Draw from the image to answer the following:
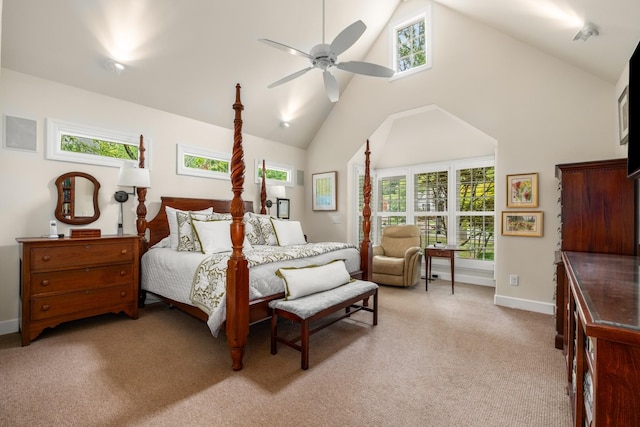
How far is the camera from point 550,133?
3.53 m

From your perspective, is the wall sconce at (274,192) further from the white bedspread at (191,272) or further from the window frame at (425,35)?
the window frame at (425,35)

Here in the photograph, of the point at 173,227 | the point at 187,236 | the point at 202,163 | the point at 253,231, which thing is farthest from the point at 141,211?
the point at 253,231

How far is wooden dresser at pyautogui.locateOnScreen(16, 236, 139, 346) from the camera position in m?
2.63

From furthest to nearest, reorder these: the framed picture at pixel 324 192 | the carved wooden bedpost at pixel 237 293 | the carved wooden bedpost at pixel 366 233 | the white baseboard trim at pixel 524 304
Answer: the framed picture at pixel 324 192 → the carved wooden bedpost at pixel 366 233 → the white baseboard trim at pixel 524 304 → the carved wooden bedpost at pixel 237 293

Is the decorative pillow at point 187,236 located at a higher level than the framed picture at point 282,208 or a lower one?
lower

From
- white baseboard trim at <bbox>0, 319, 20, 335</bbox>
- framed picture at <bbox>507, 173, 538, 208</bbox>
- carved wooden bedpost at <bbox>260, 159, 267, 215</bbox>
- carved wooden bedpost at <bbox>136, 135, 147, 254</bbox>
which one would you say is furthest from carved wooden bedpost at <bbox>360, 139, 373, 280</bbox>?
white baseboard trim at <bbox>0, 319, 20, 335</bbox>

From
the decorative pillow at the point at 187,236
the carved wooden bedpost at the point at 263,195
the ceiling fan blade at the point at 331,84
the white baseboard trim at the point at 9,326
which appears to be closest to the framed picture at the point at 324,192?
the carved wooden bedpost at the point at 263,195

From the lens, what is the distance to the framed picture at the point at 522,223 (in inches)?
142

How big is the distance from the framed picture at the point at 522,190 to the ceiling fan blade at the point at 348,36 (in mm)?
2660

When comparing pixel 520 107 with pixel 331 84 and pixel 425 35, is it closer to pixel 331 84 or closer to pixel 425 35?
pixel 425 35

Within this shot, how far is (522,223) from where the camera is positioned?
12.2 ft

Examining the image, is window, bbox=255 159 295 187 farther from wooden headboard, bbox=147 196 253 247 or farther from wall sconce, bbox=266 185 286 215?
wooden headboard, bbox=147 196 253 247

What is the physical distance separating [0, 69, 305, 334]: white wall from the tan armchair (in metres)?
2.92

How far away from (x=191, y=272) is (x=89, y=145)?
2145 mm
